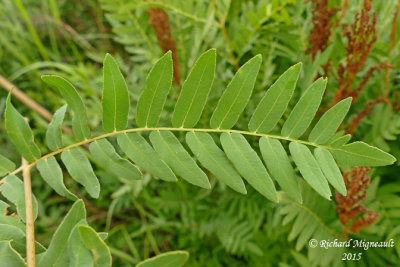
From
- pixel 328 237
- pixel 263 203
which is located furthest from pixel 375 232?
pixel 263 203

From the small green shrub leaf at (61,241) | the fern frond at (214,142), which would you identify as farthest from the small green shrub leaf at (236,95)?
the small green shrub leaf at (61,241)

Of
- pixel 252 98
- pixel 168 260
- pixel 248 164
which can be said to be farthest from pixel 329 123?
pixel 252 98

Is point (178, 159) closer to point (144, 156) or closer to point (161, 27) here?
point (144, 156)

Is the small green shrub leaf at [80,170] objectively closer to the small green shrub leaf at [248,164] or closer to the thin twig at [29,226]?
the thin twig at [29,226]

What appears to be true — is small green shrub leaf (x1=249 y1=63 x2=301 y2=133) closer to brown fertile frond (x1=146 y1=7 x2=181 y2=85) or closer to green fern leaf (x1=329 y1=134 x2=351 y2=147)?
green fern leaf (x1=329 y1=134 x2=351 y2=147)

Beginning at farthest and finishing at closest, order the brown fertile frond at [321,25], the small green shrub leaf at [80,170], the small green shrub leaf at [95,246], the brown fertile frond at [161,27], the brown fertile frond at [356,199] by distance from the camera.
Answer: the brown fertile frond at [161,27] → the brown fertile frond at [321,25] → the brown fertile frond at [356,199] → the small green shrub leaf at [80,170] → the small green shrub leaf at [95,246]

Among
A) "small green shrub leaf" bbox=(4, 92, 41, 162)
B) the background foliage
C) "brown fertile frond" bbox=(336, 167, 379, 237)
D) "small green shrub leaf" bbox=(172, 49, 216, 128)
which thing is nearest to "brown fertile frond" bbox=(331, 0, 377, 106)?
the background foliage

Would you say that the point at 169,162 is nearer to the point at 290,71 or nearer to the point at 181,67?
the point at 290,71
